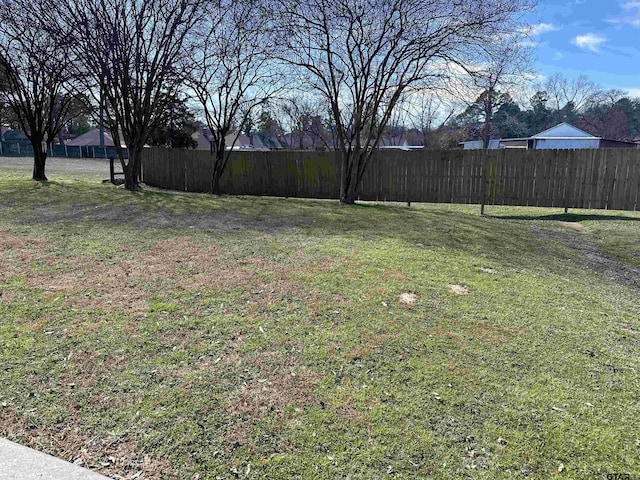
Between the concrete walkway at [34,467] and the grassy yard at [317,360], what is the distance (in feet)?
0.16

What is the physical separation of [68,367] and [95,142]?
56.1m

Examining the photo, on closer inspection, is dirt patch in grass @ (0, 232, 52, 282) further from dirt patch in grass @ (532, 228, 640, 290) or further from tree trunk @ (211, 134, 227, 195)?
tree trunk @ (211, 134, 227, 195)

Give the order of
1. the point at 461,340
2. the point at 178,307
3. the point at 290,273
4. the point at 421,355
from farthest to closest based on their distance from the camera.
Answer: the point at 290,273
the point at 178,307
the point at 461,340
the point at 421,355

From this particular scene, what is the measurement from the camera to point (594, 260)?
18.0 ft

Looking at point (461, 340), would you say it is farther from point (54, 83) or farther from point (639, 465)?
point (54, 83)

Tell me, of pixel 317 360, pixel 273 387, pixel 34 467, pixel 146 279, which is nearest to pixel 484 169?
pixel 146 279

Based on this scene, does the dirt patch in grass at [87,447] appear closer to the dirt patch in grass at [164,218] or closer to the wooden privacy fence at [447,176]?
the dirt patch in grass at [164,218]

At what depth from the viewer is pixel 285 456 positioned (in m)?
1.81

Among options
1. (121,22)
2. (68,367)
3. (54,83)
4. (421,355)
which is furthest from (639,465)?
(54,83)

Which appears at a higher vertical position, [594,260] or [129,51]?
[129,51]

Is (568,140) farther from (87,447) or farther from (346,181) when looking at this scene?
(87,447)

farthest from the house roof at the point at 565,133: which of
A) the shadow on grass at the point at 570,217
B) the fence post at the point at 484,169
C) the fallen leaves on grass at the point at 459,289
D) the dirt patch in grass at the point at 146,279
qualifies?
the dirt patch in grass at the point at 146,279

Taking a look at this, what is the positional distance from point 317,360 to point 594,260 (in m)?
4.54

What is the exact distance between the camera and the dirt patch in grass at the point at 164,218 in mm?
6613
